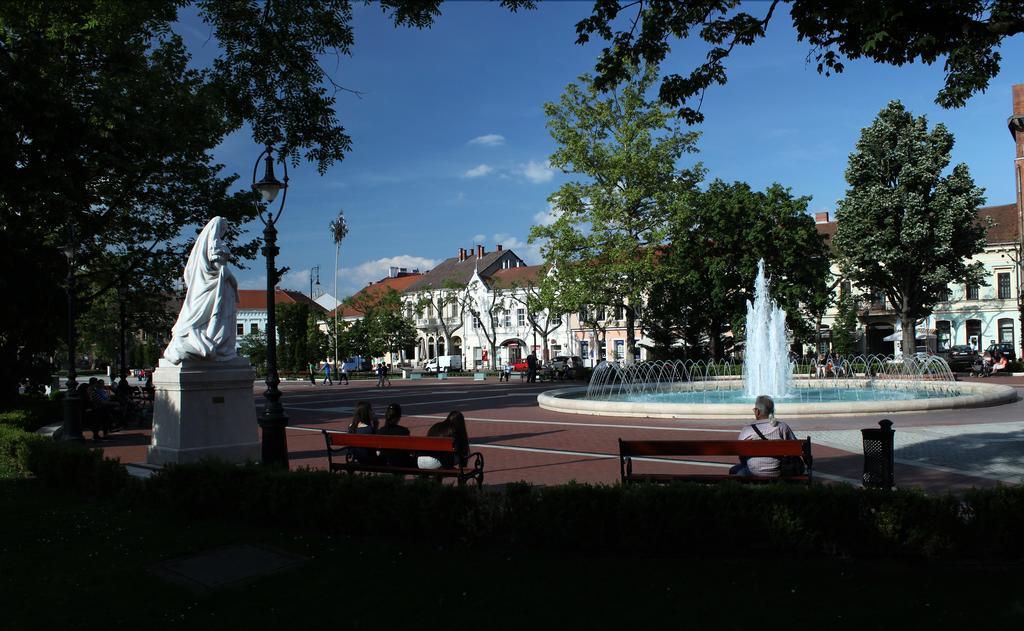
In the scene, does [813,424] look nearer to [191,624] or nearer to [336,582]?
[336,582]

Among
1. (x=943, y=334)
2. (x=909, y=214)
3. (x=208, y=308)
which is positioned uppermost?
(x=909, y=214)

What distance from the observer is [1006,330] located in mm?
54844

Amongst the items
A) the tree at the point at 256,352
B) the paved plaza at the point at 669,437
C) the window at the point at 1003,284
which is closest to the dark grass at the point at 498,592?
the paved plaza at the point at 669,437

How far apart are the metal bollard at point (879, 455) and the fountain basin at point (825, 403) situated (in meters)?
9.68

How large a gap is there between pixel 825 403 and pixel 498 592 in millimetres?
13872

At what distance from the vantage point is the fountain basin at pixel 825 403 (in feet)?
57.3

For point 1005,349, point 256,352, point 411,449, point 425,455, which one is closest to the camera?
point 411,449

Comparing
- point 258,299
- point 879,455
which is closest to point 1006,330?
point 879,455

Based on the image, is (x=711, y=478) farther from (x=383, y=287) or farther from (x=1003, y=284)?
(x=383, y=287)

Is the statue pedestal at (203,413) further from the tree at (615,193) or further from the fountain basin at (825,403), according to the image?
the tree at (615,193)

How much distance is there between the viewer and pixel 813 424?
16.0 m

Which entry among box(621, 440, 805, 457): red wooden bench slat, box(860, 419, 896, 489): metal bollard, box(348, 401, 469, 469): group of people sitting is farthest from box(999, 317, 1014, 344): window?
box(348, 401, 469, 469): group of people sitting

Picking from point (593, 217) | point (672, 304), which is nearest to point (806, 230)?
point (672, 304)

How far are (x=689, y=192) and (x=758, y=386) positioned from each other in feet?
51.7
